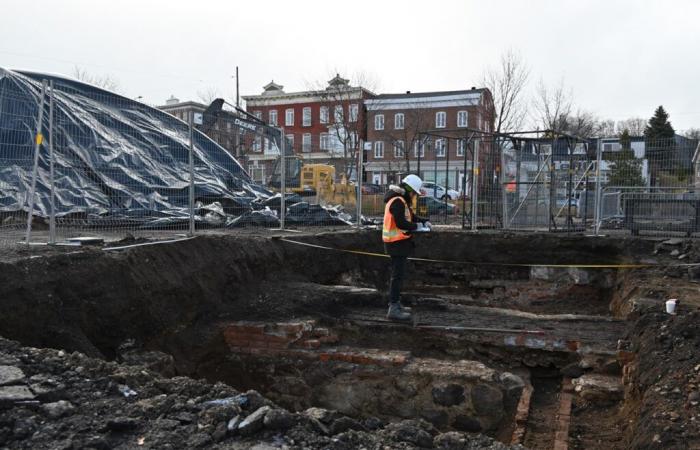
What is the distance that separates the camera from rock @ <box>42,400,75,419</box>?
321 centimetres

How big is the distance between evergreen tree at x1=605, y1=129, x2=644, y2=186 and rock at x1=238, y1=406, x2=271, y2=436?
11.6 m

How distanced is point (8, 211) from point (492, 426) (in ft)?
27.6

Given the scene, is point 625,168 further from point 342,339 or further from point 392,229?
point 342,339

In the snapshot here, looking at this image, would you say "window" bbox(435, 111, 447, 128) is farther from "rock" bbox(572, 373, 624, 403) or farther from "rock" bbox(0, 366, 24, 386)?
"rock" bbox(0, 366, 24, 386)

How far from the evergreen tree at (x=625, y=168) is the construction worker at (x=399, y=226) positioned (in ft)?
24.0

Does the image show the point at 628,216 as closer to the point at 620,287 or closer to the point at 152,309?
the point at 620,287

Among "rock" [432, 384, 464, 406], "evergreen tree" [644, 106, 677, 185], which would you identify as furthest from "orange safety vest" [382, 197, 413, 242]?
"evergreen tree" [644, 106, 677, 185]

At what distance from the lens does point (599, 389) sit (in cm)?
603

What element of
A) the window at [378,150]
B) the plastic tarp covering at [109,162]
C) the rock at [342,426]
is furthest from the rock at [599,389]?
the window at [378,150]

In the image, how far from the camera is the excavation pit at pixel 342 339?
18.1ft

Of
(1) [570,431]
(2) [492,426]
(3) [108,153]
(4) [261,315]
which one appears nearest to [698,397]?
(1) [570,431]

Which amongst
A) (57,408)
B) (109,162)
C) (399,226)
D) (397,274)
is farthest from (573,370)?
(109,162)

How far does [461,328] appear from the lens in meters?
7.42

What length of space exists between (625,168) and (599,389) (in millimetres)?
8140
